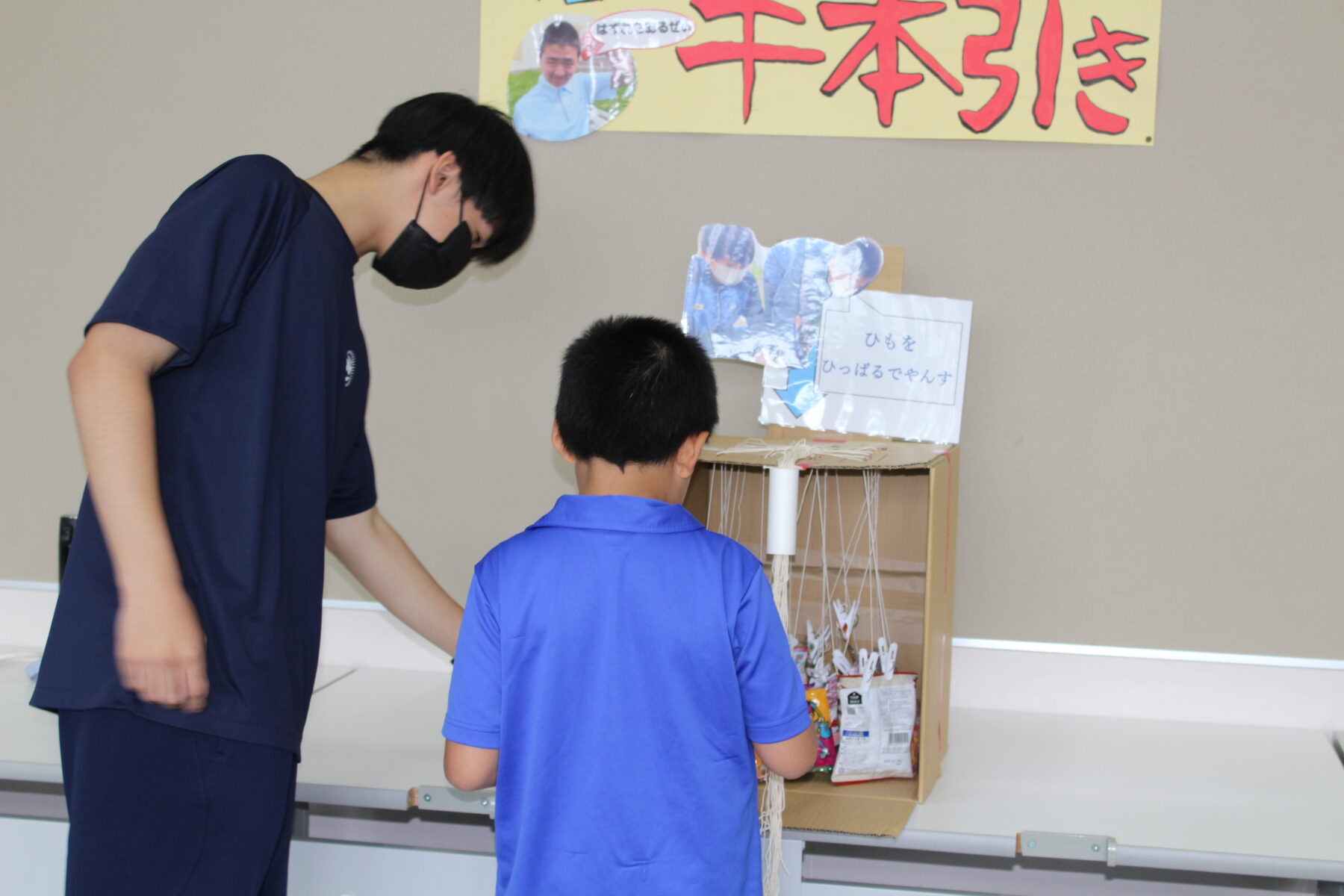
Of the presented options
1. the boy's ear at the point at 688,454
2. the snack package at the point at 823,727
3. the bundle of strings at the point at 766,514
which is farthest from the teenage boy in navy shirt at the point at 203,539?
the snack package at the point at 823,727

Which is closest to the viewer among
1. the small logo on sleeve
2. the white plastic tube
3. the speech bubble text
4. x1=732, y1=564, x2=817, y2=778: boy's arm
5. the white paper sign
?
x1=732, y1=564, x2=817, y2=778: boy's arm

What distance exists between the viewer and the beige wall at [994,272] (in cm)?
150

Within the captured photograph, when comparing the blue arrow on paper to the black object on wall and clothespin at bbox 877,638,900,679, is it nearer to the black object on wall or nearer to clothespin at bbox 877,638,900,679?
clothespin at bbox 877,638,900,679

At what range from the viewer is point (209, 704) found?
89cm

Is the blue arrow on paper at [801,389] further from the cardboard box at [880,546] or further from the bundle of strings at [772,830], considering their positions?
the bundle of strings at [772,830]

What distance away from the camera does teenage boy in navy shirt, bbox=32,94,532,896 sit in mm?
820

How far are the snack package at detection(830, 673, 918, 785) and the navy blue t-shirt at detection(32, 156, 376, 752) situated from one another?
0.62 metres

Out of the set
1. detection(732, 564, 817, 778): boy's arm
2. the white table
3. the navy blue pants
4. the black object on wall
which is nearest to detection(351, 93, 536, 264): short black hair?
detection(732, 564, 817, 778): boy's arm

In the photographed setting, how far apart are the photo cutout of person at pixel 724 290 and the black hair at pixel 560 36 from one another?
0.36m

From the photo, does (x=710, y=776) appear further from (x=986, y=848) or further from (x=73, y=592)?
(x=73, y=592)

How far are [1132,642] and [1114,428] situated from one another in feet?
1.03

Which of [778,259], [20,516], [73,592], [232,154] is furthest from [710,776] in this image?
[20,516]

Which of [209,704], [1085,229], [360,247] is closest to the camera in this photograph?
[209,704]

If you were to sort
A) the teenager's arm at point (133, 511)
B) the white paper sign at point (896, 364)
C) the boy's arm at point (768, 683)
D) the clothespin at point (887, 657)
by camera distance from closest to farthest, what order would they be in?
the teenager's arm at point (133, 511) → the boy's arm at point (768, 683) → the clothespin at point (887, 657) → the white paper sign at point (896, 364)
